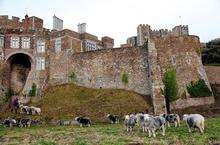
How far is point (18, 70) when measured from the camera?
56.8 meters

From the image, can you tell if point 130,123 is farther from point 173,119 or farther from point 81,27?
point 81,27

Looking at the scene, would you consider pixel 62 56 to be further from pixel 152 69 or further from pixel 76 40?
pixel 152 69

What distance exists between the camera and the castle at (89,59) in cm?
4978

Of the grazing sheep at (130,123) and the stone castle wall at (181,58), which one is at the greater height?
the stone castle wall at (181,58)

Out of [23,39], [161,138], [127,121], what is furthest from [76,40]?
[161,138]

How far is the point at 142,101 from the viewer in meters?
47.1

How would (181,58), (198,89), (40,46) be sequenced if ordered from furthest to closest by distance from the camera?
(40,46) → (181,58) → (198,89)

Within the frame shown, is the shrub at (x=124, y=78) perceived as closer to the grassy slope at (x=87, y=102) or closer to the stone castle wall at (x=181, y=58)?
the grassy slope at (x=87, y=102)

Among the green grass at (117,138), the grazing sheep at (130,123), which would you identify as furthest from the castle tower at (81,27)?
the grazing sheep at (130,123)

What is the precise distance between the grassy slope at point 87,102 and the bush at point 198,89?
599 centimetres

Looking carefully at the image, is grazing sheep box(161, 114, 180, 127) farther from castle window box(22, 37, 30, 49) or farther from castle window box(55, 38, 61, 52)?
castle window box(22, 37, 30, 49)

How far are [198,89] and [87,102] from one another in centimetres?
1319

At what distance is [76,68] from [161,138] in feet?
97.7

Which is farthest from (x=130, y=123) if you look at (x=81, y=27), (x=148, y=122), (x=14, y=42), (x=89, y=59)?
(x=81, y=27)
